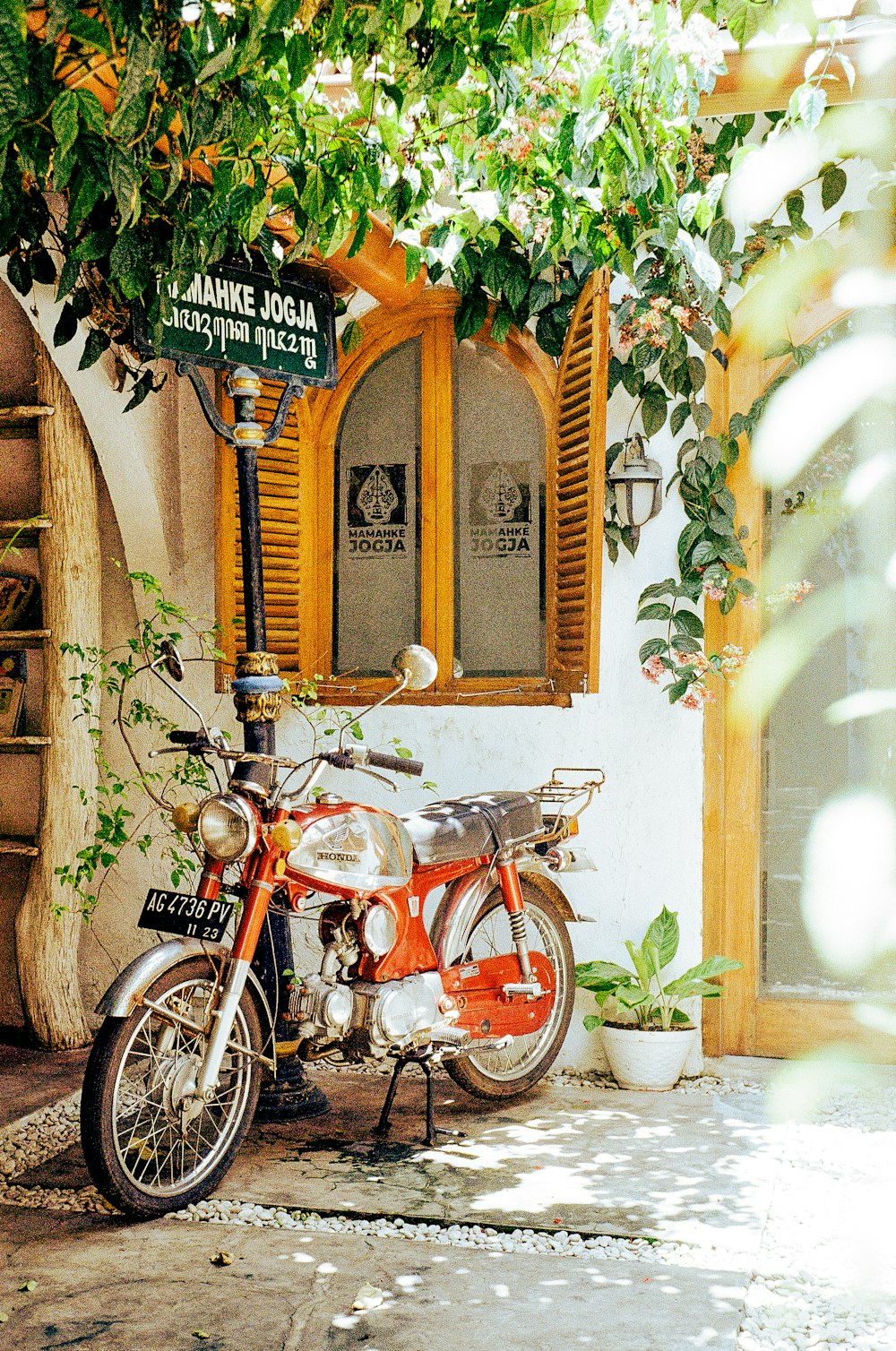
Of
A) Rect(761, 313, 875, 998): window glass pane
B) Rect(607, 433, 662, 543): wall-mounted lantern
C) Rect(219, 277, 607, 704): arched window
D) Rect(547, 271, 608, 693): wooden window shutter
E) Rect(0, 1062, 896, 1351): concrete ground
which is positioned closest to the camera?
Rect(0, 1062, 896, 1351): concrete ground

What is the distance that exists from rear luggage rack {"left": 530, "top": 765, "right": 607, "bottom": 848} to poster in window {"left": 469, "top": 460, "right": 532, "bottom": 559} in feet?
2.66

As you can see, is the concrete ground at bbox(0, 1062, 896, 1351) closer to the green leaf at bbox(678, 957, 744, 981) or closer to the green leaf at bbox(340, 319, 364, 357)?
the green leaf at bbox(678, 957, 744, 981)

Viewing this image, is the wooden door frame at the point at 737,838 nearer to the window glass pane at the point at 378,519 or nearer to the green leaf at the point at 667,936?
the green leaf at the point at 667,936

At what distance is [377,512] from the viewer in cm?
519

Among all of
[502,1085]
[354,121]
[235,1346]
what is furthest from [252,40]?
[502,1085]

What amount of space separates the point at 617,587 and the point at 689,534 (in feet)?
1.12

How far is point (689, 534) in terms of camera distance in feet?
15.5

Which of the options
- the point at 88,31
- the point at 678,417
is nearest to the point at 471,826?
the point at 678,417

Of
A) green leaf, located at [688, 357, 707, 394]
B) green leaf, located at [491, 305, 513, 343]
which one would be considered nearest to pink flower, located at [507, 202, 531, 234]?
green leaf, located at [491, 305, 513, 343]

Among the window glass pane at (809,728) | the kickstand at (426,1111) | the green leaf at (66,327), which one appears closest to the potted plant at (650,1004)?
the window glass pane at (809,728)

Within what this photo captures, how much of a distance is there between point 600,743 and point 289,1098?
5.32 ft

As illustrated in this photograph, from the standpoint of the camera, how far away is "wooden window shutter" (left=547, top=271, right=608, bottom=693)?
14.7ft

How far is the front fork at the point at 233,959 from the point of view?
3455mm

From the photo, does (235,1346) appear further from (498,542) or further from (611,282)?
(611,282)
